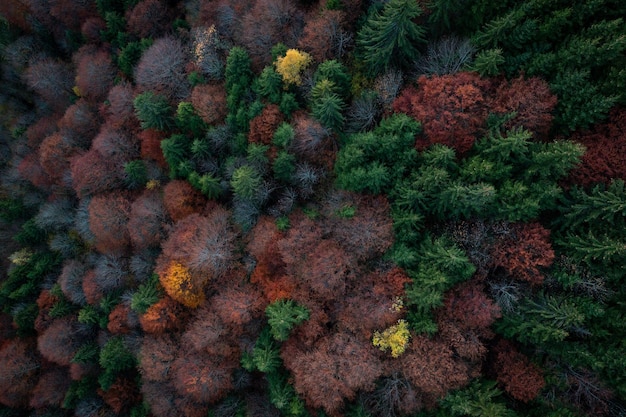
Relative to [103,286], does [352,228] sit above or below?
below

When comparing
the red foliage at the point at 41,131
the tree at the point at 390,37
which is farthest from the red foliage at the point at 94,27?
the tree at the point at 390,37

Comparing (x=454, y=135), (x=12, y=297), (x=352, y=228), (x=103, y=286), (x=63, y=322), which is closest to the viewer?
(x=454, y=135)

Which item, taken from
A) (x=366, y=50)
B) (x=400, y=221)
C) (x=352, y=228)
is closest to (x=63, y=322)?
(x=352, y=228)

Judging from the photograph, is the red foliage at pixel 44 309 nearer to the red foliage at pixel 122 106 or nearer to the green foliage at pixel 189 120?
the red foliage at pixel 122 106

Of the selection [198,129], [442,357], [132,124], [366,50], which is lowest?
[442,357]

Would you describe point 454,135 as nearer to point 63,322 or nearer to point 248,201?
point 248,201

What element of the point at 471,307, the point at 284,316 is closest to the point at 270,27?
the point at 284,316

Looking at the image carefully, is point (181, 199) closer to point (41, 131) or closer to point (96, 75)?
point (96, 75)

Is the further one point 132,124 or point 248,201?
point 132,124
